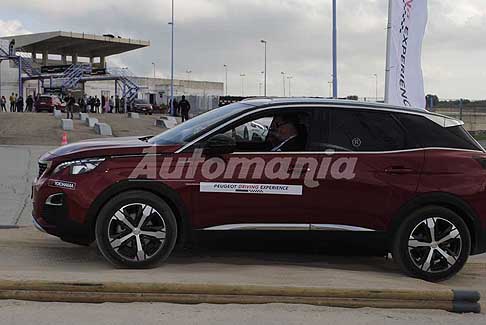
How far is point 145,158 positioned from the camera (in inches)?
238

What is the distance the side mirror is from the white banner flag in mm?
7853

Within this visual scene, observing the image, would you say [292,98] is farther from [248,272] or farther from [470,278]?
[470,278]

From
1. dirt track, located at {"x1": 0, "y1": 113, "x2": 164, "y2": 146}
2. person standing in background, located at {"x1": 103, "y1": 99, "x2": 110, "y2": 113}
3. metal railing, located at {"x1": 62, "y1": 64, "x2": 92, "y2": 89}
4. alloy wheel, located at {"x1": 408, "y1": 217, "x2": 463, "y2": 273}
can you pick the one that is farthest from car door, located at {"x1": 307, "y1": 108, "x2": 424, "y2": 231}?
metal railing, located at {"x1": 62, "y1": 64, "x2": 92, "y2": 89}

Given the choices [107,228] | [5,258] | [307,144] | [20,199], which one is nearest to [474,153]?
[307,144]

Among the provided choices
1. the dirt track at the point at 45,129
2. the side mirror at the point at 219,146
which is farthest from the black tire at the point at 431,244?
the dirt track at the point at 45,129

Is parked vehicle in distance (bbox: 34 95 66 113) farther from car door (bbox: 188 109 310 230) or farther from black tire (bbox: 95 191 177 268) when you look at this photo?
car door (bbox: 188 109 310 230)

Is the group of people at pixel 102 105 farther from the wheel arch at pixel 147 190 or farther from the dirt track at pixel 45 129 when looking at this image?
the wheel arch at pixel 147 190

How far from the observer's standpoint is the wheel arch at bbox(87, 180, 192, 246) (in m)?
5.94

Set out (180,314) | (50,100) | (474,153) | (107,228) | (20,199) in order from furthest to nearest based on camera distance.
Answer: (50,100)
(20,199)
(474,153)
(107,228)
(180,314)

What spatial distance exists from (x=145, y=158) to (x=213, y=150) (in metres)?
0.66

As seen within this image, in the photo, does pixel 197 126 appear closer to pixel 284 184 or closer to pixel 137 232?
pixel 284 184

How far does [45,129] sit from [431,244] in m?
28.0

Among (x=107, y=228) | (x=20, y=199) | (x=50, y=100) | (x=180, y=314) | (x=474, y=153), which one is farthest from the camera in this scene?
(x=50, y=100)

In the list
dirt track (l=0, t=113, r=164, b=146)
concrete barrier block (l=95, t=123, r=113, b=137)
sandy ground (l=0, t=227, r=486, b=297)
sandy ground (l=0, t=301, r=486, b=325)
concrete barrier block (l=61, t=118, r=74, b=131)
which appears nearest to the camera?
sandy ground (l=0, t=301, r=486, b=325)
